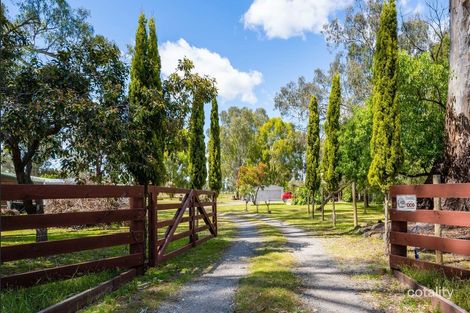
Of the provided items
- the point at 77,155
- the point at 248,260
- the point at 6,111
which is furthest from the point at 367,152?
the point at 6,111

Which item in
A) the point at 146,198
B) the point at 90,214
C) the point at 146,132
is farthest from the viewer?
the point at 146,132

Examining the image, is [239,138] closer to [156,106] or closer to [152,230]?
[156,106]

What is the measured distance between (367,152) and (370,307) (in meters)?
10.1

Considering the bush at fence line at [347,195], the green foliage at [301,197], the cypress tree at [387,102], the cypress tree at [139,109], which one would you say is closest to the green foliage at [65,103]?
the cypress tree at [139,109]

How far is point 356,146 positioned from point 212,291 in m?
11.4

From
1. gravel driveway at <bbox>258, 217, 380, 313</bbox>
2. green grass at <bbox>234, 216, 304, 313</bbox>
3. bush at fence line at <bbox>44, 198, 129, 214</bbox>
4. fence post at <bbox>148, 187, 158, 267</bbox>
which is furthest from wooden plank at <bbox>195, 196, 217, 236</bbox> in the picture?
bush at fence line at <bbox>44, 198, 129, 214</bbox>

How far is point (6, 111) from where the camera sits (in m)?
5.79

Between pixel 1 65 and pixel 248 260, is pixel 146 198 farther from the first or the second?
pixel 1 65

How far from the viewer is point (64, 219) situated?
4.51 meters

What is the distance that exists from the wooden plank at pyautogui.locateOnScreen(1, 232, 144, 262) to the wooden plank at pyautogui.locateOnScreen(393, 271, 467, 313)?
403 cm

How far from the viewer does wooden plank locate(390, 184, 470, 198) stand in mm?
4383

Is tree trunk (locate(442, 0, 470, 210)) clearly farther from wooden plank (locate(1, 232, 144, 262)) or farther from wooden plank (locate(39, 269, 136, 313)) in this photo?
wooden plank (locate(39, 269, 136, 313))

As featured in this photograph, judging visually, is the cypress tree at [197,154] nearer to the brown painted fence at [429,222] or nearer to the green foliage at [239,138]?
the brown painted fence at [429,222]

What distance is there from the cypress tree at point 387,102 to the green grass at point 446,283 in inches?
148
